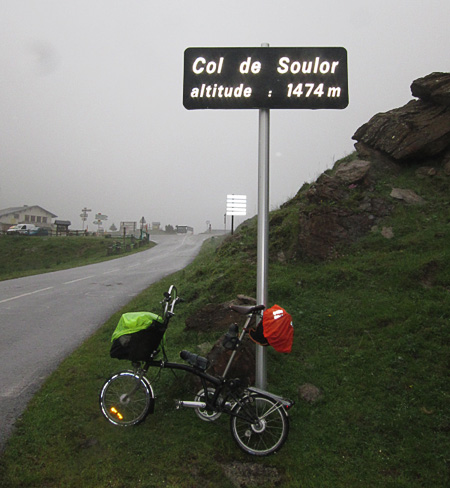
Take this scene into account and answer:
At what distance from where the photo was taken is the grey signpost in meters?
4.88

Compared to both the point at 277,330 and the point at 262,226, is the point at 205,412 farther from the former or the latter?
the point at 262,226

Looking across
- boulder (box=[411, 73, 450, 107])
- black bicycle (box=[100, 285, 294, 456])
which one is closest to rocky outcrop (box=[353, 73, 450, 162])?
boulder (box=[411, 73, 450, 107])

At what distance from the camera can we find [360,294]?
6.74m

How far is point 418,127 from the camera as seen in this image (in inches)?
412

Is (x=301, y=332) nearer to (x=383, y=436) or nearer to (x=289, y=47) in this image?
(x=383, y=436)

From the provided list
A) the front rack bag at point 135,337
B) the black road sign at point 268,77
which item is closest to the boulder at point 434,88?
the black road sign at point 268,77

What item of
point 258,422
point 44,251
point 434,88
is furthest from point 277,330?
point 44,251

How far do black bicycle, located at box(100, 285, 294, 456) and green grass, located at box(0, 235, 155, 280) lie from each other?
108 feet

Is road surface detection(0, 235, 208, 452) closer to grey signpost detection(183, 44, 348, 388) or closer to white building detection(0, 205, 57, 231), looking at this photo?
grey signpost detection(183, 44, 348, 388)

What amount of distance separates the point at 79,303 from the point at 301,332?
341 inches

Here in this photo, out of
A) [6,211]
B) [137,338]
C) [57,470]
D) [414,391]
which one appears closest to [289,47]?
[137,338]

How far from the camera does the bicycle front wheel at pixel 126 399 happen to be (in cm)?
430

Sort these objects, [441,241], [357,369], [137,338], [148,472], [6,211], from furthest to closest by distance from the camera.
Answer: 1. [6,211]
2. [441,241]
3. [357,369]
4. [137,338]
5. [148,472]

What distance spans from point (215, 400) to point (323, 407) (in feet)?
4.53
